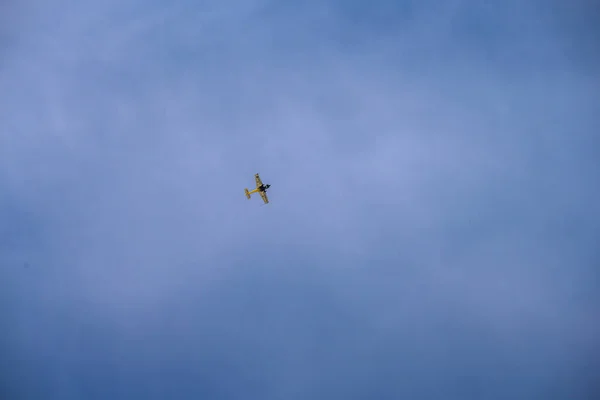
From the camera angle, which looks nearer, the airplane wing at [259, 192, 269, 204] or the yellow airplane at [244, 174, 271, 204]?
the yellow airplane at [244, 174, 271, 204]

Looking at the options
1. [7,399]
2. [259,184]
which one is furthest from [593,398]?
[7,399]

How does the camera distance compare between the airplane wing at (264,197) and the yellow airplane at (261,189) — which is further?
the airplane wing at (264,197)

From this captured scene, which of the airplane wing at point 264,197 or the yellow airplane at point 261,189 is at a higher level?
the yellow airplane at point 261,189

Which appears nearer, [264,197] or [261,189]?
[261,189]

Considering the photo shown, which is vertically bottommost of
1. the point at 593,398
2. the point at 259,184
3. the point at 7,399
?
the point at 593,398

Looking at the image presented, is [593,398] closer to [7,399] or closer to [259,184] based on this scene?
[259,184]

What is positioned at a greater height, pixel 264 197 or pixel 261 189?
pixel 261 189

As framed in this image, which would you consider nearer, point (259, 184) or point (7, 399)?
point (259, 184)

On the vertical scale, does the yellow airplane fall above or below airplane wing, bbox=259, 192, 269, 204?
above

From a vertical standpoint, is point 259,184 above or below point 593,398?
above
